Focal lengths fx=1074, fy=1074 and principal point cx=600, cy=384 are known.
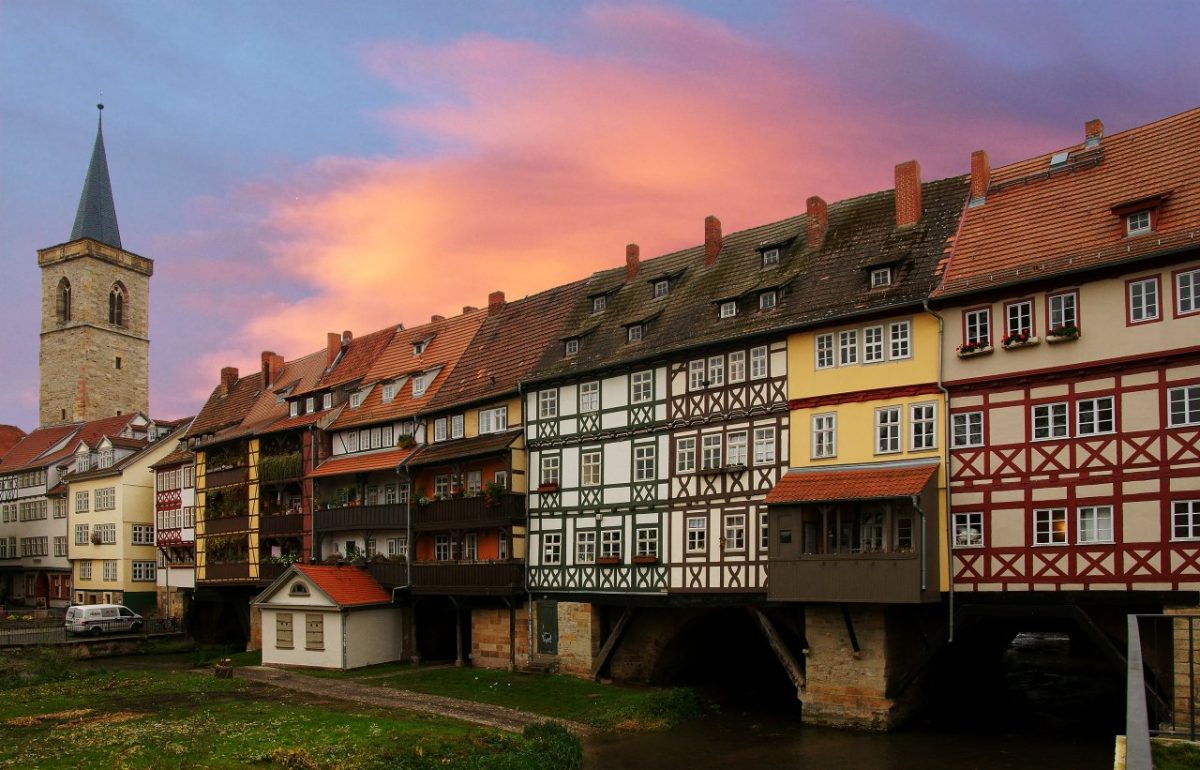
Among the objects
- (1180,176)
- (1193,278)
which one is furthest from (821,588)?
(1180,176)

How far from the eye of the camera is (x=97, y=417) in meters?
86.4

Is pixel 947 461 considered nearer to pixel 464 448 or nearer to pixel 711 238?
pixel 711 238

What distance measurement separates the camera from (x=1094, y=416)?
82.0 ft

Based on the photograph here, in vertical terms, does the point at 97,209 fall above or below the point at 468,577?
above

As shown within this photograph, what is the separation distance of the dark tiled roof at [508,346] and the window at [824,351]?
12871 mm

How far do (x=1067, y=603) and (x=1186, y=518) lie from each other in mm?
3224

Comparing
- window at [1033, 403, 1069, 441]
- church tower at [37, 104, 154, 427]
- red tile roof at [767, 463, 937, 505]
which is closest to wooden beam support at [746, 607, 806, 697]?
red tile roof at [767, 463, 937, 505]

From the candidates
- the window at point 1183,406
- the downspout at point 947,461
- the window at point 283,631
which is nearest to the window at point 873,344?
the downspout at point 947,461

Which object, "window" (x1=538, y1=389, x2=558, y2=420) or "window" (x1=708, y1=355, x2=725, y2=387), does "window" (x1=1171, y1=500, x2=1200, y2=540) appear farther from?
"window" (x1=538, y1=389, x2=558, y2=420)

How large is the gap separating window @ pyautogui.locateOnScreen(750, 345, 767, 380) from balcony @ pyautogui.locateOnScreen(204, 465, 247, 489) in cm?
2998

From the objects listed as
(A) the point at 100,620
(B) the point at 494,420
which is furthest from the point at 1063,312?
(A) the point at 100,620

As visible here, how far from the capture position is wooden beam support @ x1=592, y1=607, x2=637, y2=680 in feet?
113

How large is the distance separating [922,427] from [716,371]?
279 inches

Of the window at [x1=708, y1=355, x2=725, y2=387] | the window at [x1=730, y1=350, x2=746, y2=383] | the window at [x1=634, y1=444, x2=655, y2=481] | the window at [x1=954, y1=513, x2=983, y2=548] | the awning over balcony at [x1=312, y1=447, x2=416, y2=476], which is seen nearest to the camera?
the window at [x1=954, y1=513, x2=983, y2=548]
